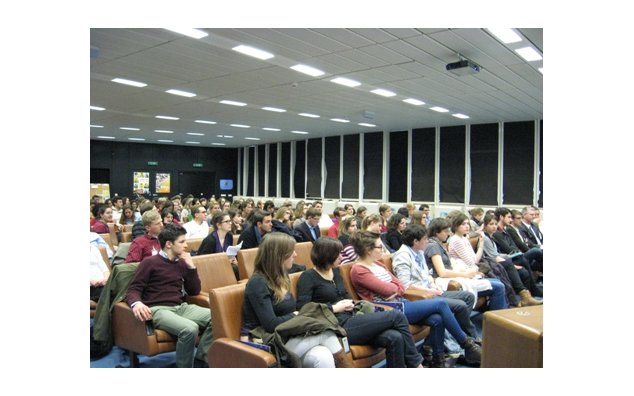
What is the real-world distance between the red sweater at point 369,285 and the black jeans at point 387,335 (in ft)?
1.68

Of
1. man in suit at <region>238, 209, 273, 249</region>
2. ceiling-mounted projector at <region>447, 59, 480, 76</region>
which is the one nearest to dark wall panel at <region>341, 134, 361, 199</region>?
ceiling-mounted projector at <region>447, 59, 480, 76</region>

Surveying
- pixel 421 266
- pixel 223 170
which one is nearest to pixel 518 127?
pixel 421 266

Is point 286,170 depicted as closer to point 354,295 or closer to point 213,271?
point 213,271

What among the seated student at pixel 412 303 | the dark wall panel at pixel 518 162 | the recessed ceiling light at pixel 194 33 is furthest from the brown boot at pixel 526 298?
the dark wall panel at pixel 518 162

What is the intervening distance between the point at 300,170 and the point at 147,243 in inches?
574

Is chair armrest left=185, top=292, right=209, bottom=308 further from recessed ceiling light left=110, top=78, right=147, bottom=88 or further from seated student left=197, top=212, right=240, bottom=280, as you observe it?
recessed ceiling light left=110, top=78, right=147, bottom=88

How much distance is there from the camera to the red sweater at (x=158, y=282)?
3336 millimetres

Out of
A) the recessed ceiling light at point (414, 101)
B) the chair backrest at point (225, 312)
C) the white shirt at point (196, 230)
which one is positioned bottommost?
the chair backrest at point (225, 312)

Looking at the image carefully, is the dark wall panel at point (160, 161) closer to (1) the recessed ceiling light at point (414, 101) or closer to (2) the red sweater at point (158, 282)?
(1) the recessed ceiling light at point (414, 101)

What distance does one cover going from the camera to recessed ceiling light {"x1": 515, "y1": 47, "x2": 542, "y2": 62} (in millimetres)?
5719

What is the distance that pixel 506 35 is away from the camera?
5.10 m
